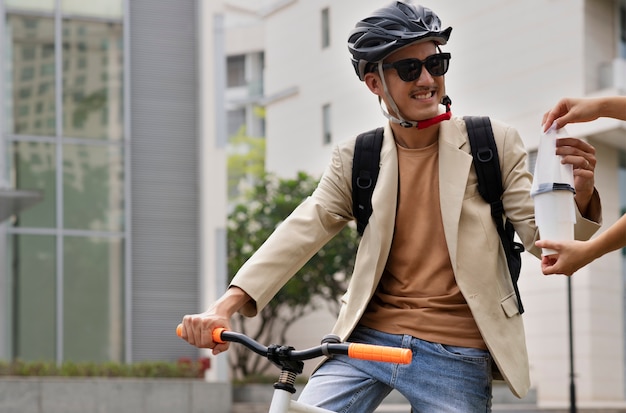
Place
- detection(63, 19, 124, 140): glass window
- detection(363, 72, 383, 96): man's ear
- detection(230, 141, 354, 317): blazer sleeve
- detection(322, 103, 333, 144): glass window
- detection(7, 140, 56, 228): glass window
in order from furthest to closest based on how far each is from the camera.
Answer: detection(322, 103, 333, 144): glass window → detection(63, 19, 124, 140): glass window → detection(7, 140, 56, 228): glass window → detection(363, 72, 383, 96): man's ear → detection(230, 141, 354, 317): blazer sleeve

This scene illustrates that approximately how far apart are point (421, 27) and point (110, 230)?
19.5m

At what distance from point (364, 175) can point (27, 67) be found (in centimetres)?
1916

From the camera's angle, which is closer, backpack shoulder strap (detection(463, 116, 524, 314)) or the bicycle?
the bicycle

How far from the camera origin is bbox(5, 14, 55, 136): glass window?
875 inches

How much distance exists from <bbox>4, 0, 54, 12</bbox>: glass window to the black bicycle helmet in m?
19.3

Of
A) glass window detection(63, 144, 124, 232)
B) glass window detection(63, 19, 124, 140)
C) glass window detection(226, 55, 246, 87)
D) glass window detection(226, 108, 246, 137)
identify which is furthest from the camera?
glass window detection(226, 108, 246, 137)

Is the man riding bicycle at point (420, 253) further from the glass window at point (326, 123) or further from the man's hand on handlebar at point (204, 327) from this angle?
the glass window at point (326, 123)

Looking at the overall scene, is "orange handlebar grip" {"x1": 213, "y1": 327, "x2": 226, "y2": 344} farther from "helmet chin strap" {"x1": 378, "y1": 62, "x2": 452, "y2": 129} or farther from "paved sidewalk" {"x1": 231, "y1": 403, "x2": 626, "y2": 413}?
"paved sidewalk" {"x1": 231, "y1": 403, "x2": 626, "y2": 413}

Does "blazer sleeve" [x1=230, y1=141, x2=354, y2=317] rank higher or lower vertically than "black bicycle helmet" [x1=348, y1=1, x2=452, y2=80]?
lower

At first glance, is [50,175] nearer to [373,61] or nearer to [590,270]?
[590,270]

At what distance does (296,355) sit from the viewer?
3.29 meters

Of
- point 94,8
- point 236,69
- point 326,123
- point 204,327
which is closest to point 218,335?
point 204,327

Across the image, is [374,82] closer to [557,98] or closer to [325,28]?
[557,98]

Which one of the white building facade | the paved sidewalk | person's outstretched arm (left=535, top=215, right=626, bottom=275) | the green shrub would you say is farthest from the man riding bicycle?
the white building facade
